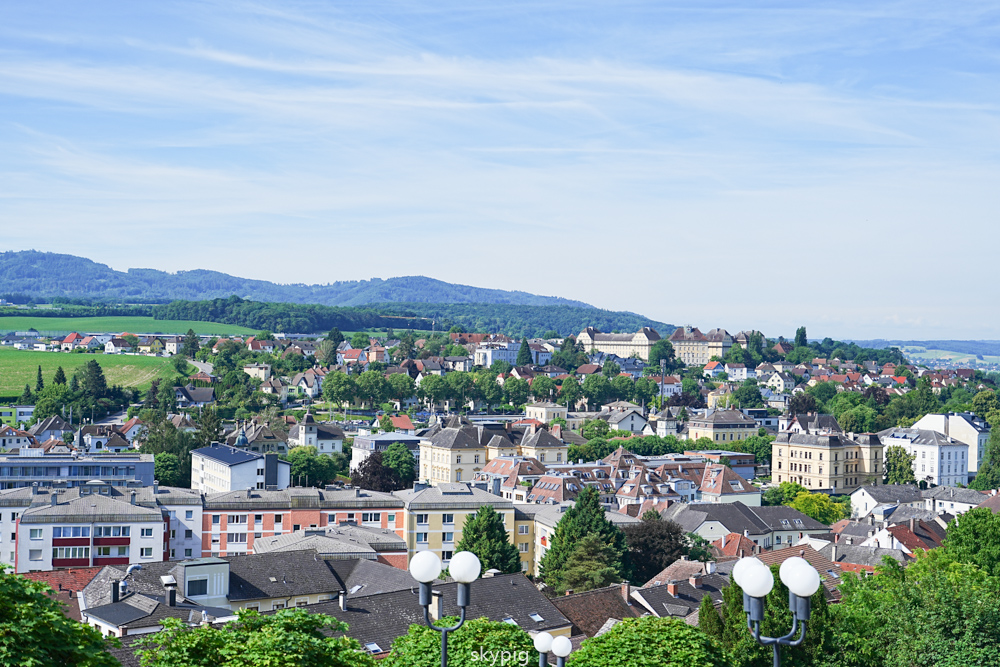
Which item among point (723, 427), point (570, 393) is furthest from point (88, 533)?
point (570, 393)

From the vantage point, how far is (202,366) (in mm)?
133875

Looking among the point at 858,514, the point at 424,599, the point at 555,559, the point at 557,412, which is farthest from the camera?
the point at 557,412

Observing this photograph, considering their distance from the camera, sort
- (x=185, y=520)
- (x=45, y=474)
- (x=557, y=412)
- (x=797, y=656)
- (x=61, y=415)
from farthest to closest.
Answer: (x=557, y=412) → (x=61, y=415) → (x=45, y=474) → (x=185, y=520) → (x=797, y=656)

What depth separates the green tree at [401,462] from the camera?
7306cm

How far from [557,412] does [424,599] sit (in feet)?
331

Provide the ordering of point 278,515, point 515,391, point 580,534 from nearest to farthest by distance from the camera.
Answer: point 580,534
point 278,515
point 515,391

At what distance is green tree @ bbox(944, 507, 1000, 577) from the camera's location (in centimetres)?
3192

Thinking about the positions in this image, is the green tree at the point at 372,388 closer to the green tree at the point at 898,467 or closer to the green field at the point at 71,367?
the green field at the point at 71,367

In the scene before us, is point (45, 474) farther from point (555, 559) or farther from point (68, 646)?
point (68, 646)

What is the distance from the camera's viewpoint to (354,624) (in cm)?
2598

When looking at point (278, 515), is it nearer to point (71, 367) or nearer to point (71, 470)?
point (71, 470)

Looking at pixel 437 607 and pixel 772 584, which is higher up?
pixel 772 584

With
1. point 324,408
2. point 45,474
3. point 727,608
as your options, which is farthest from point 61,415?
point 727,608

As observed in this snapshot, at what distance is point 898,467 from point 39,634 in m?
83.9
